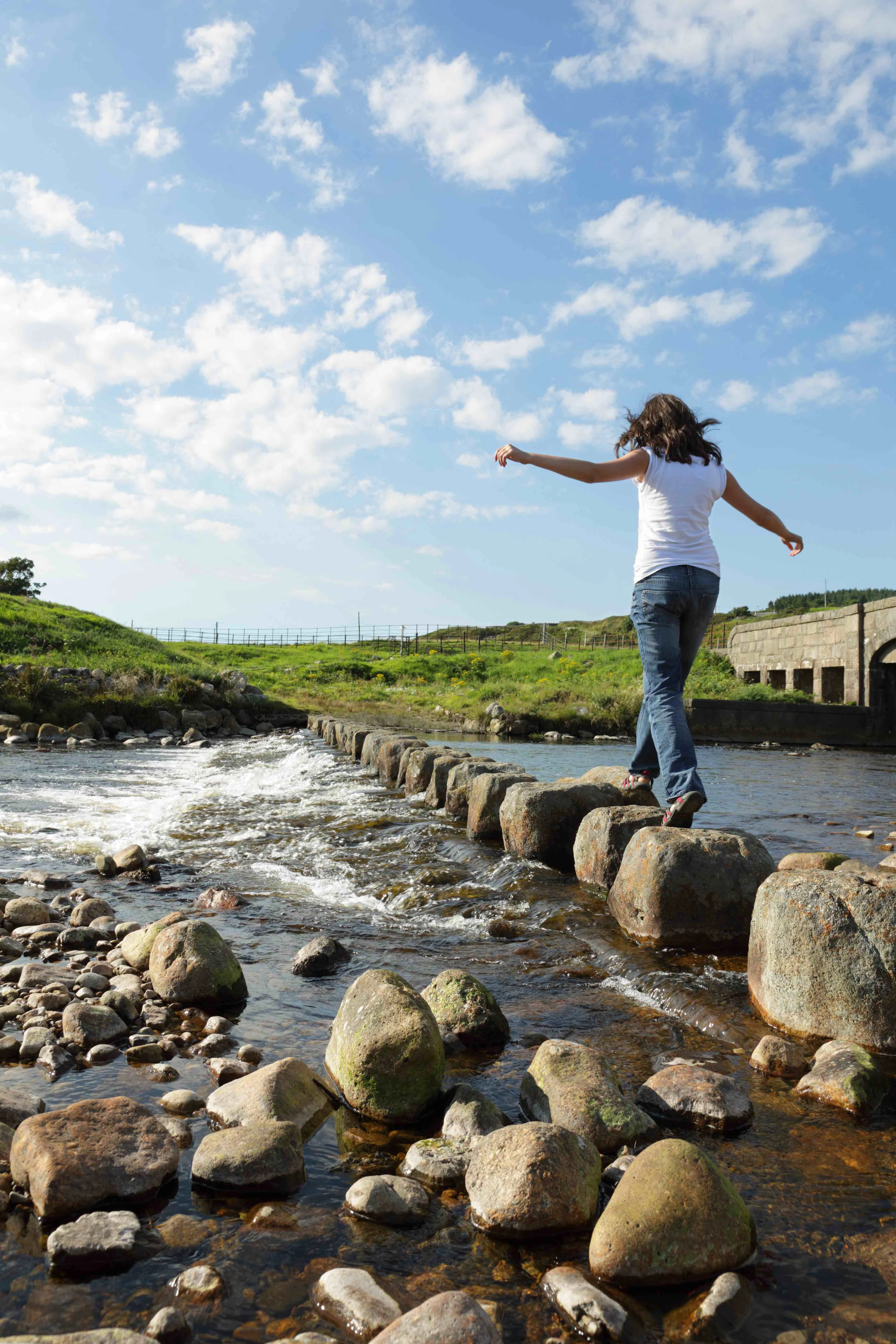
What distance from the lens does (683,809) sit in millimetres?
4527

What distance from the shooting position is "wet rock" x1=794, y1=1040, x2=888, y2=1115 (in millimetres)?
2557

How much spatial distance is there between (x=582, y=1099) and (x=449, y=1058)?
68 cm

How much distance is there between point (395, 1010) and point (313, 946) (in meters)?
1.38

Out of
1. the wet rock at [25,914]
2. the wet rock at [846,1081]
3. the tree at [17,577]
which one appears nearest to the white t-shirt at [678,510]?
the wet rock at [846,1081]

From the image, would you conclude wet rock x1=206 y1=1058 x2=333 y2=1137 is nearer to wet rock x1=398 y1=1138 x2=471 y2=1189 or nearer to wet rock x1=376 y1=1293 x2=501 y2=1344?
wet rock x1=398 y1=1138 x2=471 y2=1189

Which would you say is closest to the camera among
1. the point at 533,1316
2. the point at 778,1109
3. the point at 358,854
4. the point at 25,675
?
the point at 533,1316

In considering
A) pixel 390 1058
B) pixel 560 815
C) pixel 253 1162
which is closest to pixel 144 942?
pixel 390 1058

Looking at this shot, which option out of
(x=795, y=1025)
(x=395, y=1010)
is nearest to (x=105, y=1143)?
(x=395, y=1010)

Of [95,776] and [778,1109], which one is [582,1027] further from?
[95,776]

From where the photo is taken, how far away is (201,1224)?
2.07 metres

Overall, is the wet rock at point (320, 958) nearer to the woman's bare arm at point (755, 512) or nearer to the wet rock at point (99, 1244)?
the wet rock at point (99, 1244)

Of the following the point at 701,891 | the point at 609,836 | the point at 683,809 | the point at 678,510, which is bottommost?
the point at 701,891

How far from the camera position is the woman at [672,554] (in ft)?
15.4

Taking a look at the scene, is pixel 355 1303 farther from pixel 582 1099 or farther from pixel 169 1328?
pixel 582 1099
